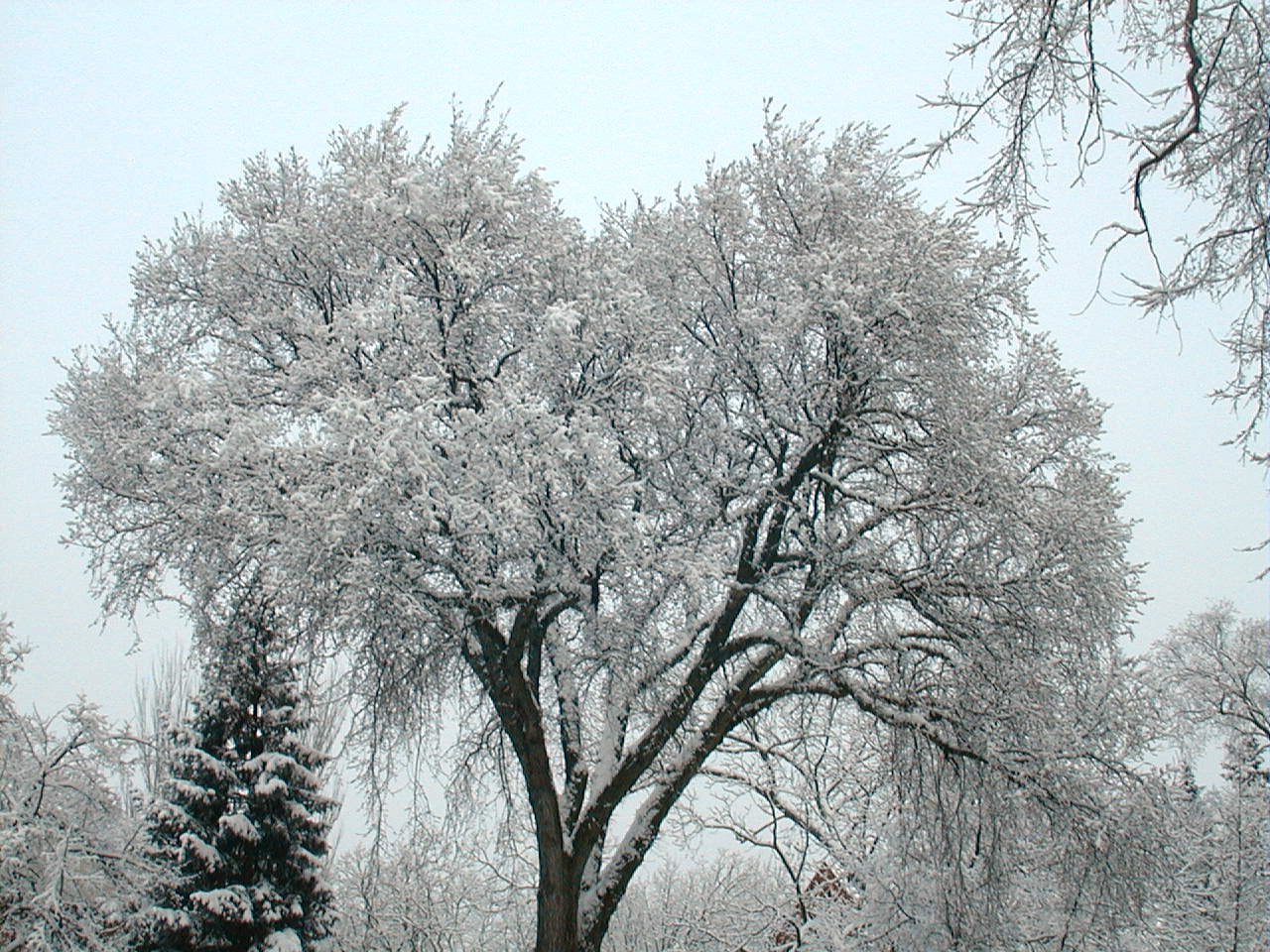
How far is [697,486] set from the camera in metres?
10.6

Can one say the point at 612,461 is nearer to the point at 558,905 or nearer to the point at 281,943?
the point at 558,905

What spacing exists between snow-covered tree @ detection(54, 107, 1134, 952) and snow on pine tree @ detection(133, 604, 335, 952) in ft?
12.3

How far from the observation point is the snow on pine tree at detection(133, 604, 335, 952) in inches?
521

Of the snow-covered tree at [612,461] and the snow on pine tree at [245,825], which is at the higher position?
the snow-covered tree at [612,461]

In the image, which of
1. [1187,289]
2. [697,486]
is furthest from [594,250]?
[1187,289]

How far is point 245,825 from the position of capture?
13.8 meters

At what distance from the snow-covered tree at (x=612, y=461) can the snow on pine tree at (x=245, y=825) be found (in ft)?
12.3

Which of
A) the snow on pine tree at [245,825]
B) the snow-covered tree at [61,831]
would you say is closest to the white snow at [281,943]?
the snow on pine tree at [245,825]

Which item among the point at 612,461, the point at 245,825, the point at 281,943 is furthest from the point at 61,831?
the point at 612,461

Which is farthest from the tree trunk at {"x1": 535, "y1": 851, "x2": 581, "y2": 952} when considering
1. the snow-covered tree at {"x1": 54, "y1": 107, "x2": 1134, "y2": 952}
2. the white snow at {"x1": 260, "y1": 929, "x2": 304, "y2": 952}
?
the white snow at {"x1": 260, "y1": 929, "x2": 304, "y2": 952}

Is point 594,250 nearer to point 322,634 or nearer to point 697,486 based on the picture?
point 697,486

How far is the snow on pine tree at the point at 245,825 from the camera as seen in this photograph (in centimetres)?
1323

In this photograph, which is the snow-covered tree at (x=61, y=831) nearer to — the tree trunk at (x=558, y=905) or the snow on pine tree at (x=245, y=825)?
the snow on pine tree at (x=245, y=825)

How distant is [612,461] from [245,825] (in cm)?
841
